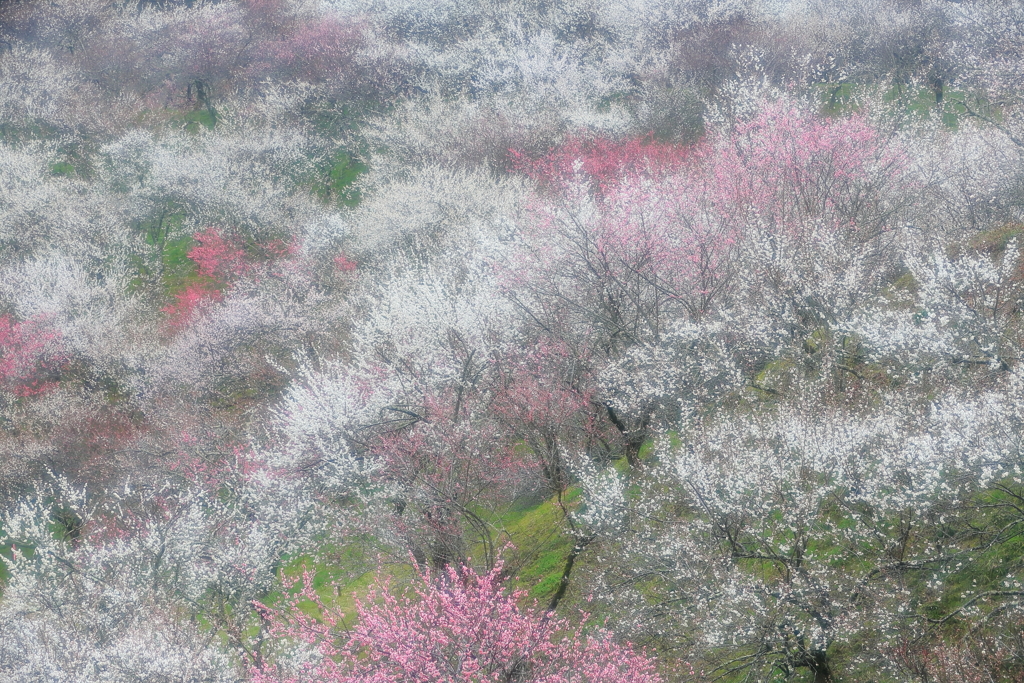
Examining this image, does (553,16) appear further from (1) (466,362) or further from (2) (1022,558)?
(2) (1022,558)

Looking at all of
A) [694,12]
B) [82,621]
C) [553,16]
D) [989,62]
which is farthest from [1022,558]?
[553,16]

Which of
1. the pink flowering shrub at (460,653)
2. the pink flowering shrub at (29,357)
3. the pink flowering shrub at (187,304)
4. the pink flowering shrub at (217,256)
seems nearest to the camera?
the pink flowering shrub at (460,653)

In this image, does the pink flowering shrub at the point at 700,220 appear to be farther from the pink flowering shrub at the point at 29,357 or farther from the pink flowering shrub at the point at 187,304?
the pink flowering shrub at the point at 29,357

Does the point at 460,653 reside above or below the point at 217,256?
above

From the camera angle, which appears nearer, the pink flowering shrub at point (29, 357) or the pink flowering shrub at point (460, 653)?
the pink flowering shrub at point (460, 653)

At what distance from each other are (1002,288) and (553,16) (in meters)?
49.9

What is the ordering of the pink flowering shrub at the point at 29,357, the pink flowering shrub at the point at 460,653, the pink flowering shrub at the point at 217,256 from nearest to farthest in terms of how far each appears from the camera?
the pink flowering shrub at the point at 460,653
the pink flowering shrub at the point at 29,357
the pink flowering shrub at the point at 217,256

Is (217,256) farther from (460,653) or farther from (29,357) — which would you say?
(460,653)

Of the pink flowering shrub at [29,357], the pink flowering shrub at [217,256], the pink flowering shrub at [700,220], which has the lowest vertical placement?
the pink flowering shrub at [29,357]

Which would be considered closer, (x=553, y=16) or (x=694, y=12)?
(x=694, y=12)

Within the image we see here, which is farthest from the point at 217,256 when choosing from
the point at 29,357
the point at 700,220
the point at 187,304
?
the point at 700,220

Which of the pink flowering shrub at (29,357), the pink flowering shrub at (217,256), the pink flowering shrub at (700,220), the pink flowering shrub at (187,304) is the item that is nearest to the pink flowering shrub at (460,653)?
the pink flowering shrub at (700,220)

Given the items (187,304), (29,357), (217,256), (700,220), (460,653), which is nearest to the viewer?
(460,653)

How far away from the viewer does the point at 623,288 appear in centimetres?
2614
